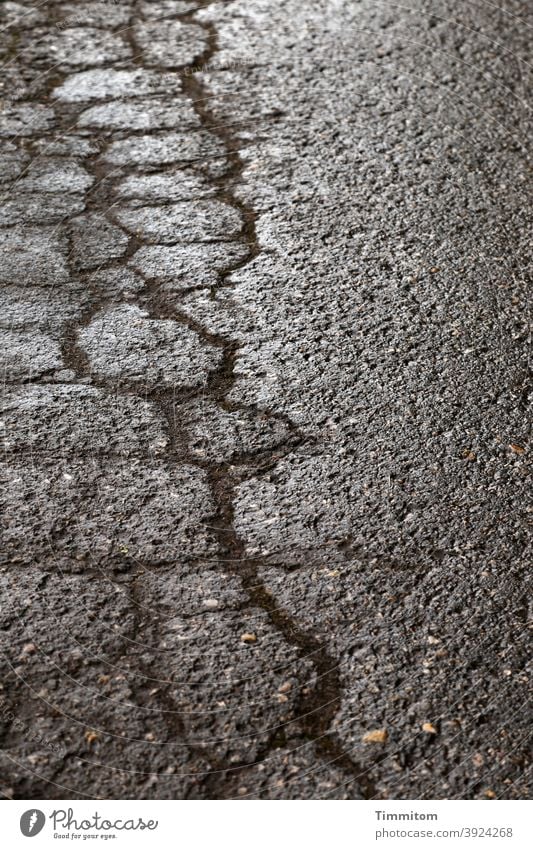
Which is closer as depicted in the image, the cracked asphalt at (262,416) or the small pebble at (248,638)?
the cracked asphalt at (262,416)

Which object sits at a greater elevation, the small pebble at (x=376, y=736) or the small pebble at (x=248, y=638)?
the small pebble at (x=248, y=638)

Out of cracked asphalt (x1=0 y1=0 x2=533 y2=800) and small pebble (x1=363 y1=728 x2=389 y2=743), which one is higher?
cracked asphalt (x1=0 y1=0 x2=533 y2=800)

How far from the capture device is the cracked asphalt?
1.64 m

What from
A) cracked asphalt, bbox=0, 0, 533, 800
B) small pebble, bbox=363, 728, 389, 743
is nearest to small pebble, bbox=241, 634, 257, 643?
cracked asphalt, bbox=0, 0, 533, 800

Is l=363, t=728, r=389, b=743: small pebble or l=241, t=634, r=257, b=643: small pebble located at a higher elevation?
l=241, t=634, r=257, b=643: small pebble

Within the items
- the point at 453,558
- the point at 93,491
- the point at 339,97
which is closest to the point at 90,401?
the point at 93,491

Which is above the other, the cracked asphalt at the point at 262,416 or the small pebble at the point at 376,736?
the cracked asphalt at the point at 262,416

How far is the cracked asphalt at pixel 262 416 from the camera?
5.38 feet

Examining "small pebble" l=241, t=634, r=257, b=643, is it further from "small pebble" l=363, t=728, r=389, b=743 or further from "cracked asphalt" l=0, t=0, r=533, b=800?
"small pebble" l=363, t=728, r=389, b=743

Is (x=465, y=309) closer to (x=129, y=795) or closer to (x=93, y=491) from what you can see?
(x=93, y=491)

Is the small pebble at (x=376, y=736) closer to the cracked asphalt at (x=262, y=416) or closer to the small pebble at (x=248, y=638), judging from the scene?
the cracked asphalt at (x=262, y=416)

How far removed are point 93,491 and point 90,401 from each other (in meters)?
0.31

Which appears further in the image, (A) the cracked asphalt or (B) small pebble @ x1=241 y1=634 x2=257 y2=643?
(B) small pebble @ x1=241 y1=634 x2=257 y2=643

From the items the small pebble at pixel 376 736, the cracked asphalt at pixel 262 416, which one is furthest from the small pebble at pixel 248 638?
the small pebble at pixel 376 736
